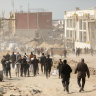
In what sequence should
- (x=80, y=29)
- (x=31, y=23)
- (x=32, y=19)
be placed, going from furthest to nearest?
(x=31, y=23), (x=32, y=19), (x=80, y=29)

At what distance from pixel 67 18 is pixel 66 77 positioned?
59.0 m

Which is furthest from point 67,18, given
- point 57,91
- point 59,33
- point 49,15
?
point 57,91

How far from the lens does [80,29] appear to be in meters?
61.3

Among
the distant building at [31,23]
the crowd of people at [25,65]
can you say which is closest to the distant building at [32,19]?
the distant building at [31,23]

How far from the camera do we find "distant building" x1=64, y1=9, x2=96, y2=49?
54781 mm

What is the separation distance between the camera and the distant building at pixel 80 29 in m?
54.8

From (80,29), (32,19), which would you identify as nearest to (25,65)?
(80,29)

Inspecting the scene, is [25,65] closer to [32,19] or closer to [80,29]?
[80,29]

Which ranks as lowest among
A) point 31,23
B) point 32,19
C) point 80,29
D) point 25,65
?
point 25,65

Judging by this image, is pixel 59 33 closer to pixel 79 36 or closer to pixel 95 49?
pixel 79 36

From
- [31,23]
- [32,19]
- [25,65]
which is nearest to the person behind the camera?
[25,65]

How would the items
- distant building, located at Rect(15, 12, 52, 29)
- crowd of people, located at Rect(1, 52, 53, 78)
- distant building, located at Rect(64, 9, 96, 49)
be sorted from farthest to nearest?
distant building, located at Rect(15, 12, 52, 29) → distant building, located at Rect(64, 9, 96, 49) → crowd of people, located at Rect(1, 52, 53, 78)

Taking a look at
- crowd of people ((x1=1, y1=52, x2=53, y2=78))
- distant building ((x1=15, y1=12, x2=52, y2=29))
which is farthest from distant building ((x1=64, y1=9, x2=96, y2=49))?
crowd of people ((x1=1, y1=52, x2=53, y2=78))

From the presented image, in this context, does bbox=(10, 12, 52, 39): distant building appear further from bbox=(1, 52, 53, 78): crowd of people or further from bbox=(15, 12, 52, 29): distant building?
bbox=(1, 52, 53, 78): crowd of people
